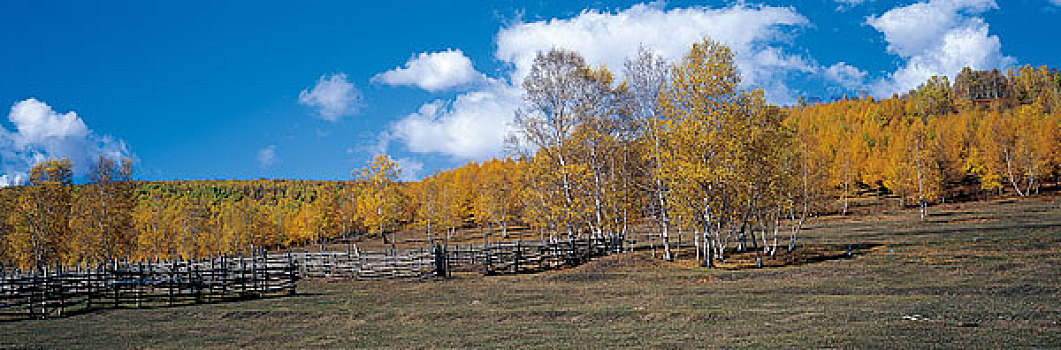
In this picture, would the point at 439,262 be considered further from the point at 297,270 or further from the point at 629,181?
the point at 629,181

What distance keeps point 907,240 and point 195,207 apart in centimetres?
6938

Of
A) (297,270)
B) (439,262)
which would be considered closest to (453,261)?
(439,262)

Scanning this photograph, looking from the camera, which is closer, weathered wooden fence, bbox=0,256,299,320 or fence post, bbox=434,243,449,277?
weathered wooden fence, bbox=0,256,299,320

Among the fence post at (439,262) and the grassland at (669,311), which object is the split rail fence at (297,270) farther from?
the grassland at (669,311)

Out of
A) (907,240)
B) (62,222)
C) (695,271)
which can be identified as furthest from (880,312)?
(62,222)

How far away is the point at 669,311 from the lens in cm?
1583

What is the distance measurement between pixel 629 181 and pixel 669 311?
2224 cm

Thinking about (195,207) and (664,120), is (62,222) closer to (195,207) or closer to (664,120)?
(195,207)

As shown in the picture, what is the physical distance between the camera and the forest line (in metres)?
28.5

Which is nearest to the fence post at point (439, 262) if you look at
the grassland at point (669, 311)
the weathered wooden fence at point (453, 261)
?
the weathered wooden fence at point (453, 261)

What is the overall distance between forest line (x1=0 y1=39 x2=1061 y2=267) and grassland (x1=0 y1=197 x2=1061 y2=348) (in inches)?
204

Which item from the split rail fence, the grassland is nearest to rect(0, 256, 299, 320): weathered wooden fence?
the split rail fence

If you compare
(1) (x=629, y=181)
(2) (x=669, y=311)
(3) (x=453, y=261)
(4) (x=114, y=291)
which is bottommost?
(3) (x=453, y=261)

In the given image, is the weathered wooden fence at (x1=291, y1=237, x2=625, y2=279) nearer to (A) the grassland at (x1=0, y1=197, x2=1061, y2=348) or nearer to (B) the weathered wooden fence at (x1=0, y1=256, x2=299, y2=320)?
(A) the grassland at (x1=0, y1=197, x2=1061, y2=348)
